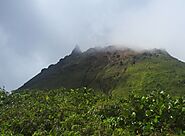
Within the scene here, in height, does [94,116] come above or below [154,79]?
below

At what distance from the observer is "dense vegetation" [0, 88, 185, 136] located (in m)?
48.4

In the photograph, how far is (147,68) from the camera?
7643 inches

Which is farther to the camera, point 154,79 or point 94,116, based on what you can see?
point 154,79

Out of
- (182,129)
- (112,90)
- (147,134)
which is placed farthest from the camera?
(112,90)

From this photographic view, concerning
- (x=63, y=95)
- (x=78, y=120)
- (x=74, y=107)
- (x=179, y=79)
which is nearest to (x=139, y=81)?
(x=179, y=79)

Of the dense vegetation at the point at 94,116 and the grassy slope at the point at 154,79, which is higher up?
the grassy slope at the point at 154,79

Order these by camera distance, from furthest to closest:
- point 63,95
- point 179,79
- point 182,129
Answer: point 179,79, point 63,95, point 182,129

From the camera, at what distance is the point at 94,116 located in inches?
2303

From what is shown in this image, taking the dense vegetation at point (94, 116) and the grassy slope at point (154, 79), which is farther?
the grassy slope at point (154, 79)

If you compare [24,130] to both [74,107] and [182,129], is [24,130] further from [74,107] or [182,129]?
[182,129]

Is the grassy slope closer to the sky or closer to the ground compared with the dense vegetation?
closer to the sky

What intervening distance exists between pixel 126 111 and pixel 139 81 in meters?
120

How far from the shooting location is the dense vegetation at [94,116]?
48438 mm

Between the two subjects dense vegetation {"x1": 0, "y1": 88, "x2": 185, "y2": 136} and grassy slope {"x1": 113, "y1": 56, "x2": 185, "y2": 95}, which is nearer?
dense vegetation {"x1": 0, "y1": 88, "x2": 185, "y2": 136}
